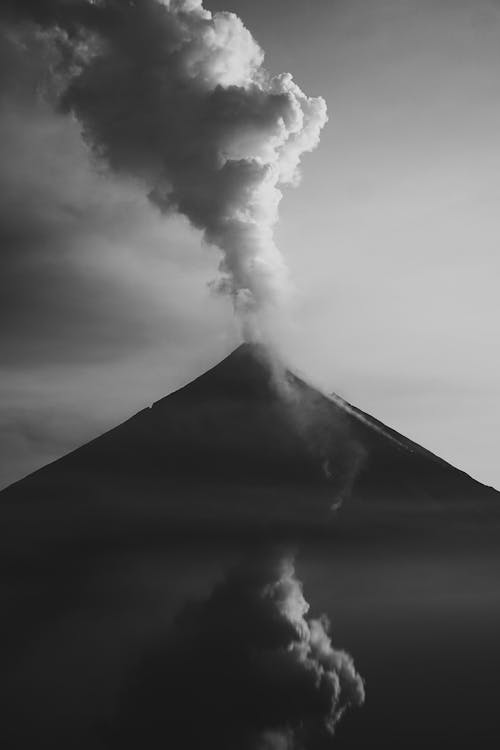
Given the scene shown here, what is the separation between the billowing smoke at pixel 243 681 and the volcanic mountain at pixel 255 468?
48.7 feet

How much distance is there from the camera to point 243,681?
92.6 feet

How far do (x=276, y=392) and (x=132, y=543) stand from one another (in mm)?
28882

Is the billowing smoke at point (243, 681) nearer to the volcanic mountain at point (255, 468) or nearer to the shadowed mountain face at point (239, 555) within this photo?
the shadowed mountain face at point (239, 555)

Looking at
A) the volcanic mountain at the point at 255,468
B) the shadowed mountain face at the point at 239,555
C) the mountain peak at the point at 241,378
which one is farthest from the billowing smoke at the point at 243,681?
the mountain peak at the point at 241,378

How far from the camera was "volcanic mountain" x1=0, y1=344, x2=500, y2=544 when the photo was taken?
52.7 meters

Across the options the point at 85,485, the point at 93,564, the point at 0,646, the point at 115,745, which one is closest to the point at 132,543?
the point at 93,564

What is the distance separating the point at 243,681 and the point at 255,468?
3080 cm

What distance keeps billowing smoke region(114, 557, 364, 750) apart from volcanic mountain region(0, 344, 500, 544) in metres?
14.8

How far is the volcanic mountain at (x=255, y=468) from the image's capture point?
5272 centimetres

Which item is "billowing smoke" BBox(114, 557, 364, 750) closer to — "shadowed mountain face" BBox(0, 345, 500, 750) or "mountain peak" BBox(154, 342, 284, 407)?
"shadowed mountain face" BBox(0, 345, 500, 750)

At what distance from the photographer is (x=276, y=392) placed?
7175cm

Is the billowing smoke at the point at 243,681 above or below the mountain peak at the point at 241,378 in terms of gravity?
below

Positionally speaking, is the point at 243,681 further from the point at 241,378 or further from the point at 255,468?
the point at 241,378

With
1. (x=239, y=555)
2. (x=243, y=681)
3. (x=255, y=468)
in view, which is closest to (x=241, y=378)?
(x=255, y=468)
